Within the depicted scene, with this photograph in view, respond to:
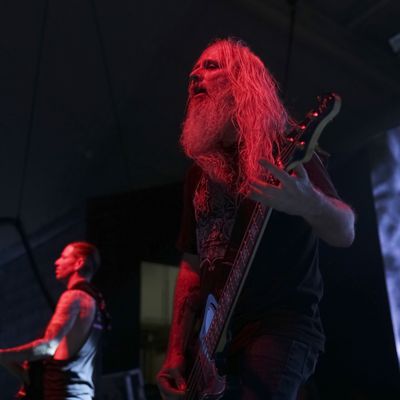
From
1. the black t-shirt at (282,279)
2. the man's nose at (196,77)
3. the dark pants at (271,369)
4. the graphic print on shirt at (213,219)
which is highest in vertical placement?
the man's nose at (196,77)

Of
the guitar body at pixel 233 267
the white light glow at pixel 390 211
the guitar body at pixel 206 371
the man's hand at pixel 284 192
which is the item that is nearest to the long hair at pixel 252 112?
the guitar body at pixel 233 267

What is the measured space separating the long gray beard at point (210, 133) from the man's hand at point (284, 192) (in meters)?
0.48

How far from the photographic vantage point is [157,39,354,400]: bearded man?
3.70 ft

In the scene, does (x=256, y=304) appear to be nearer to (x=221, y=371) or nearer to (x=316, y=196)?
(x=221, y=371)

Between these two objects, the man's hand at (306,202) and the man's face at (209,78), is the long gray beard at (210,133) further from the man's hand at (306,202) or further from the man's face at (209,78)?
the man's hand at (306,202)

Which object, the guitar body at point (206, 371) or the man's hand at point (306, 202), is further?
the guitar body at point (206, 371)

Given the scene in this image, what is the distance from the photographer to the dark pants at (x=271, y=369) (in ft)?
3.68

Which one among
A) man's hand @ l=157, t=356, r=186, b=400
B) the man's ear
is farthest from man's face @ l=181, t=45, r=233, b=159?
the man's ear

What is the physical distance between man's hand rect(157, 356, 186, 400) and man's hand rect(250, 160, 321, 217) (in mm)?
604

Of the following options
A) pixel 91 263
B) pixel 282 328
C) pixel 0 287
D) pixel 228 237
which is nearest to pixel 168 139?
pixel 91 263

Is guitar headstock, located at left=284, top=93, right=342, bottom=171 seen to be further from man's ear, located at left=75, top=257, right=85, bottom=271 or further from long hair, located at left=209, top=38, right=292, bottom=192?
man's ear, located at left=75, top=257, right=85, bottom=271

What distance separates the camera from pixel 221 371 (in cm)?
121

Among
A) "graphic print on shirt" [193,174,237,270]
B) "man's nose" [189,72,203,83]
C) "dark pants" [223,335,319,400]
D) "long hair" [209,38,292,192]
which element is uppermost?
"man's nose" [189,72,203,83]

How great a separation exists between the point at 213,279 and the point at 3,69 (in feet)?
10.4
